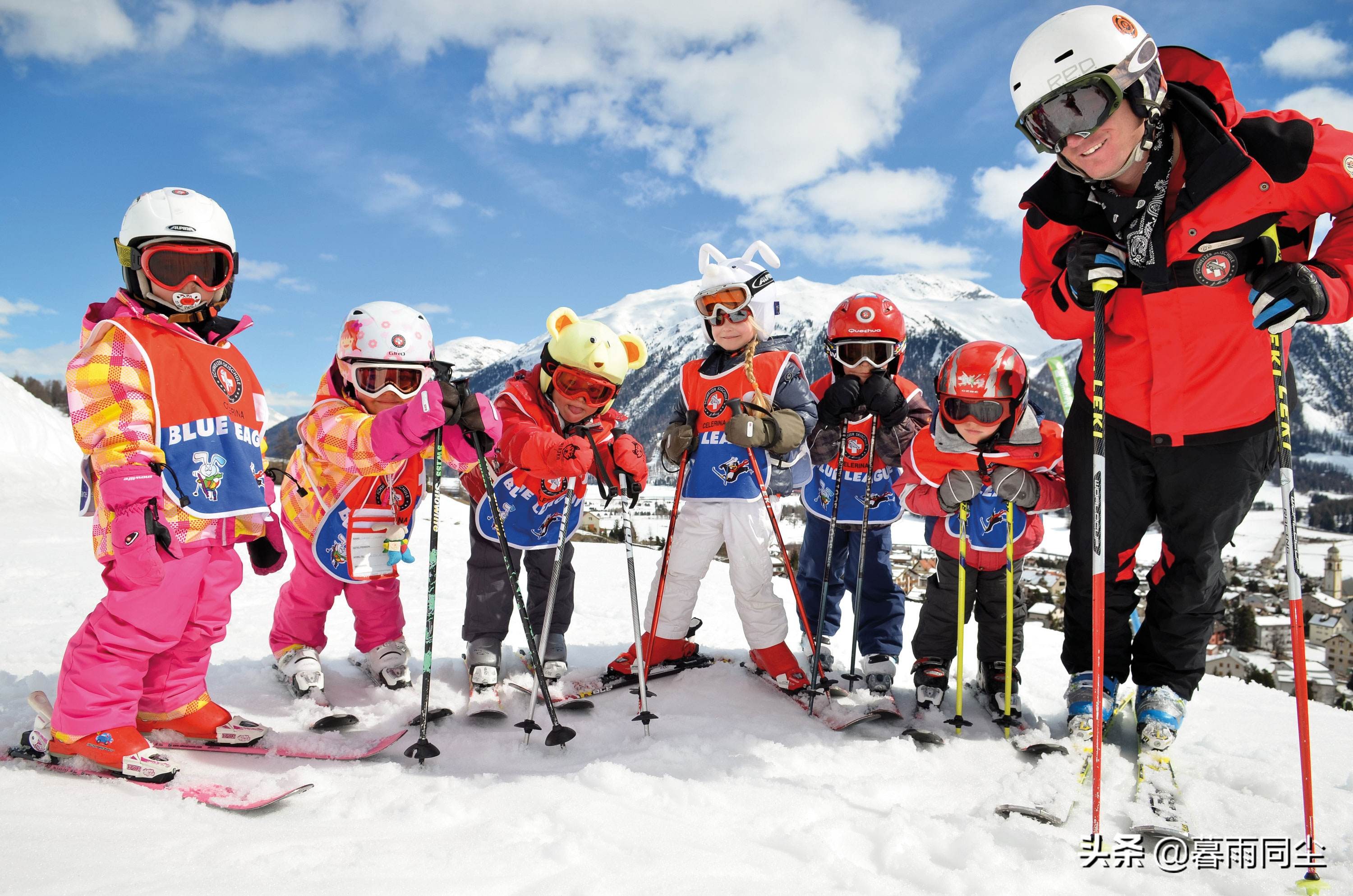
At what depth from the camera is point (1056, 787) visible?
285 cm

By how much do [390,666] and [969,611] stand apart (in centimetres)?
342

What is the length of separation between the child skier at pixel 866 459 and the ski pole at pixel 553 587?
1545 mm

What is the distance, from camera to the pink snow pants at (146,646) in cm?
288

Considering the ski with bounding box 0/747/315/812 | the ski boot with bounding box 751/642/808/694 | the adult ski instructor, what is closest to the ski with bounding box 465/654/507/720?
the ski with bounding box 0/747/315/812

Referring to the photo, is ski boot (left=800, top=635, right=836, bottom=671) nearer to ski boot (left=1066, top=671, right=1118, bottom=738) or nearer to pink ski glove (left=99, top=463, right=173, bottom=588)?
ski boot (left=1066, top=671, right=1118, bottom=738)

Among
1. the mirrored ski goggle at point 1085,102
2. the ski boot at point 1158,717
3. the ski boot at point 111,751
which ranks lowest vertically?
the ski boot at point 111,751

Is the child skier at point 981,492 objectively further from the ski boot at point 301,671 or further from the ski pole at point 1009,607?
the ski boot at point 301,671

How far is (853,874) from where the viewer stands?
81.9 inches

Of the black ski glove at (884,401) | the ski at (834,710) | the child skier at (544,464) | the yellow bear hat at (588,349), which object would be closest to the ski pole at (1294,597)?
the ski at (834,710)

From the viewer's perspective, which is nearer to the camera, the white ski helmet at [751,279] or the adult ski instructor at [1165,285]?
the adult ski instructor at [1165,285]

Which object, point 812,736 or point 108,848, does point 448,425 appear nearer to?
point 108,848

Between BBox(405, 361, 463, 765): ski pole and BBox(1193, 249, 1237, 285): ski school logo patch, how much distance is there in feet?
10.4

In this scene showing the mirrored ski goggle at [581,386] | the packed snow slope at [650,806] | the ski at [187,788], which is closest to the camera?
the packed snow slope at [650,806]

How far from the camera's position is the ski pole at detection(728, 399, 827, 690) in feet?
13.2
